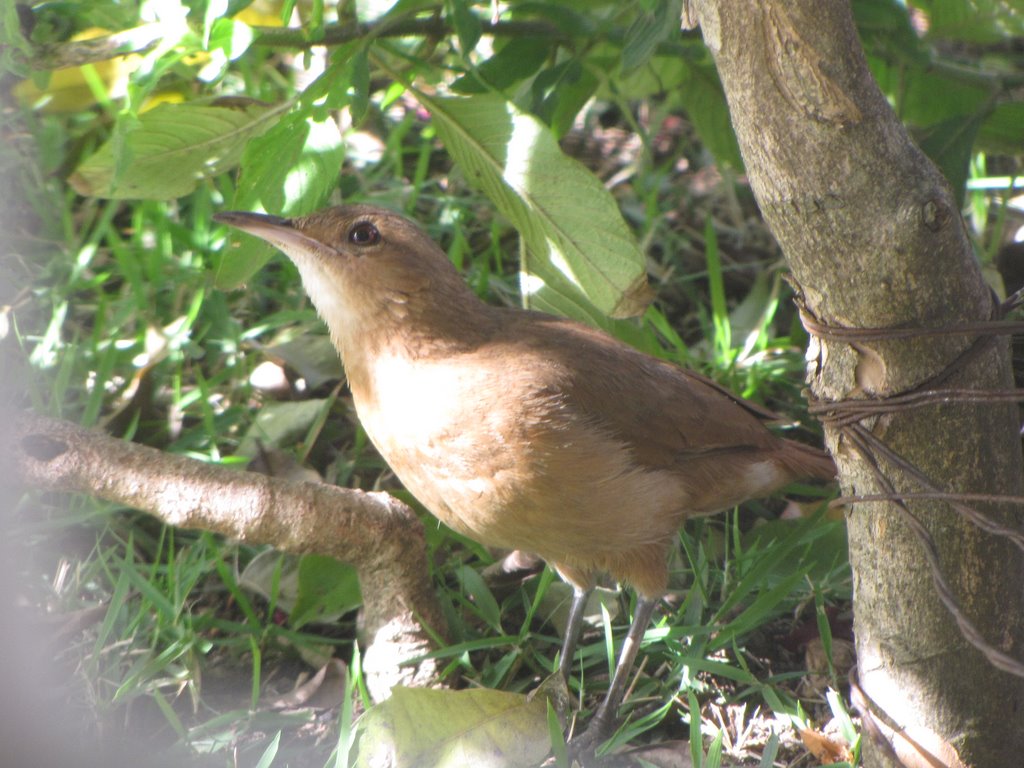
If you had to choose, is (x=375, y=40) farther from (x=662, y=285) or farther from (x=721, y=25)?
(x=662, y=285)

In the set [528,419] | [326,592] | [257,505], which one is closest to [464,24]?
[528,419]

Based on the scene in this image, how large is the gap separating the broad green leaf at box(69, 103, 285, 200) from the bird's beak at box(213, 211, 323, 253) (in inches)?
11.4

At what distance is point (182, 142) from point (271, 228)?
1.28 ft

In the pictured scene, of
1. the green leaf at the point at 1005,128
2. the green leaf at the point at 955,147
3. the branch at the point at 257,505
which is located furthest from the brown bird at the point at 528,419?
the green leaf at the point at 1005,128

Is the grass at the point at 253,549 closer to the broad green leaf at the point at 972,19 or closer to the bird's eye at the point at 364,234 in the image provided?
the bird's eye at the point at 364,234

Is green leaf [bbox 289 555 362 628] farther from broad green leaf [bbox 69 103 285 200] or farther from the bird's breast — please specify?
broad green leaf [bbox 69 103 285 200]

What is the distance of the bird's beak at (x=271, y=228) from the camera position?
3.25 meters

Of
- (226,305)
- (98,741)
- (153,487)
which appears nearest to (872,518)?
(153,487)

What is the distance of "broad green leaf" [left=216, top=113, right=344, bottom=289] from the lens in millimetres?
3152

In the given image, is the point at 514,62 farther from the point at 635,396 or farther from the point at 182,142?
the point at 635,396

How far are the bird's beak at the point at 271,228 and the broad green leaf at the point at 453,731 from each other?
4.24 ft

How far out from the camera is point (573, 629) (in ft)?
11.6

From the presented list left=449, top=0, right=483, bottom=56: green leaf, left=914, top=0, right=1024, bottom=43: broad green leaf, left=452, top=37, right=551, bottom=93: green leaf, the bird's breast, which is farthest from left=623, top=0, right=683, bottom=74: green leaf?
left=914, top=0, right=1024, bottom=43: broad green leaf

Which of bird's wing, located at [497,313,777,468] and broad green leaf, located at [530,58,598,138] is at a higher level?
broad green leaf, located at [530,58,598,138]
